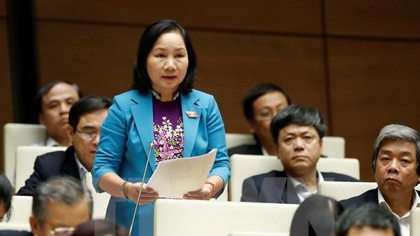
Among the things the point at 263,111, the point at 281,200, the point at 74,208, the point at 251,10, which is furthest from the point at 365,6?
the point at 74,208

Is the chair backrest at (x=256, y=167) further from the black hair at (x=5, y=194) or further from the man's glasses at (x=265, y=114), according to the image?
the black hair at (x=5, y=194)

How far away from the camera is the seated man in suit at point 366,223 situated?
7.97 feet

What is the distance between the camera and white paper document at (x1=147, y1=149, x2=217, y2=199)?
9.80 feet

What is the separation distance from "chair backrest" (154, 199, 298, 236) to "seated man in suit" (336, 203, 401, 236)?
29.1 inches

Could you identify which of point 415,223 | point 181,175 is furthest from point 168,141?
point 415,223

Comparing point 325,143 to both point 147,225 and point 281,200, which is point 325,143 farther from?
point 147,225

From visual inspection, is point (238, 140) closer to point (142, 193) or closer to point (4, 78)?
point (4, 78)

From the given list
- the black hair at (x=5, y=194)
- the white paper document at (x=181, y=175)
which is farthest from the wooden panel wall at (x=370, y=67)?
the black hair at (x=5, y=194)

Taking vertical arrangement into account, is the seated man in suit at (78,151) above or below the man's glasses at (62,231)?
above

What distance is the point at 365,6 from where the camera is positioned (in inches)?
226

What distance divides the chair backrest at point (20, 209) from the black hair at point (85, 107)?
2.94 ft

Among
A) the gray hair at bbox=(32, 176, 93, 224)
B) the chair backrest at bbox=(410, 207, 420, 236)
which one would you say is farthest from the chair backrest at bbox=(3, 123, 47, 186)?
the chair backrest at bbox=(410, 207, 420, 236)

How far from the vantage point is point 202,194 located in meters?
3.17

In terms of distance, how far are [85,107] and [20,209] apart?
0.98m
